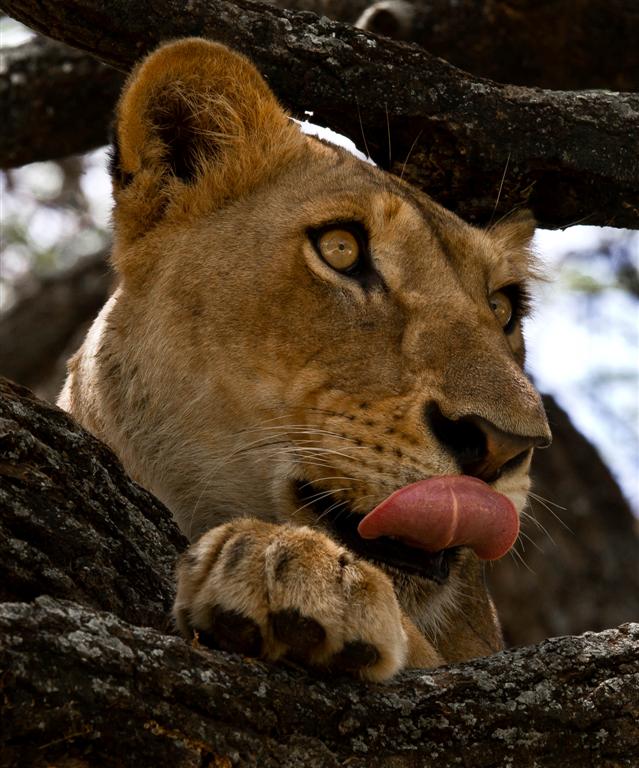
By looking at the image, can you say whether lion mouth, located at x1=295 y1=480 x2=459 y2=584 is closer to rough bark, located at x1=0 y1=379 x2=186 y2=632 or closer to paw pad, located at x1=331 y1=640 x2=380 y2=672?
rough bark, located at x1=0 y1=379 x2=186 y2=632

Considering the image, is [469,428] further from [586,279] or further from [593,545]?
[586,279]

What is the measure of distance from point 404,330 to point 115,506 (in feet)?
3.51

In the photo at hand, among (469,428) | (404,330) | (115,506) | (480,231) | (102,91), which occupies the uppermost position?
(102,91)

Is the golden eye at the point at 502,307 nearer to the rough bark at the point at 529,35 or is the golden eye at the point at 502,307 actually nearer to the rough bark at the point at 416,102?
the rough bark at the point at 416,102

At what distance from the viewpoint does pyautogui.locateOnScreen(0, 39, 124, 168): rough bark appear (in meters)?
5.68

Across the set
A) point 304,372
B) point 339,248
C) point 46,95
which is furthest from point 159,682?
point 46,95

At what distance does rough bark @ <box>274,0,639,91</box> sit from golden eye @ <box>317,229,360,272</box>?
2.19 meters

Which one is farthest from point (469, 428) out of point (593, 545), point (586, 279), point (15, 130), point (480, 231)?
point (586, 279)

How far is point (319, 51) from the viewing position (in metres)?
3.84

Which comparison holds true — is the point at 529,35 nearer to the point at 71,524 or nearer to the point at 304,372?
the point at 304,372

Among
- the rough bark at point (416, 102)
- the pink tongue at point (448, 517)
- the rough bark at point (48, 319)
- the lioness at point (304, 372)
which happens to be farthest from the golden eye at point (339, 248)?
the rough bark at point (48, 319)

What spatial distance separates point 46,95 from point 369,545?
335 cm

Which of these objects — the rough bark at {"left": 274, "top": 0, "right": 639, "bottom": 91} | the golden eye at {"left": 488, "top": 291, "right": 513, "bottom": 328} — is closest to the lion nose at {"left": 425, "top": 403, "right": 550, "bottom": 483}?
the golden eye at {"left": 488, "top": 291, "right": 513, "bottom": 328}

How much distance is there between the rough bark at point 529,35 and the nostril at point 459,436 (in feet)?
9.88
